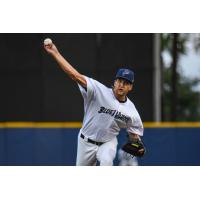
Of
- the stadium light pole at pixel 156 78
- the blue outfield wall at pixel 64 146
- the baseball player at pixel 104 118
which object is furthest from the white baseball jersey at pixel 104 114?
the stadium light pole at pixel 156 78

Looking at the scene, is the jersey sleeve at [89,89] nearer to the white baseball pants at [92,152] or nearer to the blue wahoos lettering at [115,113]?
the blue wahoos lettering at [115,113]

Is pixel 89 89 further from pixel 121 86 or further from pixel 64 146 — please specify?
pixel 64 146

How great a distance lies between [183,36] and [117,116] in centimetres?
877

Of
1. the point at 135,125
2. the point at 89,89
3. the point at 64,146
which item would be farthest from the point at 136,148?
the point at 64,146

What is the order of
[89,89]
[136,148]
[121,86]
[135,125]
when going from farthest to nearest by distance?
[136,148], [135,125], [121,86], [89,89]

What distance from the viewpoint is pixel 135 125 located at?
7695mm

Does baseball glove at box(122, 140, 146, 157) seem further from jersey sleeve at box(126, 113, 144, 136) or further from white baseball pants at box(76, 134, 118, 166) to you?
white baseball pants at box(76, 134, 118, 166)

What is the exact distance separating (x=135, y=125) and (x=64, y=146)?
242cm

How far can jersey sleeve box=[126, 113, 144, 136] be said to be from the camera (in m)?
7.64

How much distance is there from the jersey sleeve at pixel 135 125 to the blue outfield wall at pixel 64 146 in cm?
205

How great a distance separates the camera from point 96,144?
7.53 metres

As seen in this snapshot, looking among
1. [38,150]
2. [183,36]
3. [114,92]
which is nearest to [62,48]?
[38,150]

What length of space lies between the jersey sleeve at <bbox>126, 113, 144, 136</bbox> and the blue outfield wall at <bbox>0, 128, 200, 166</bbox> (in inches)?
80.6

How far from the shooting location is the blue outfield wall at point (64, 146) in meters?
9.83
